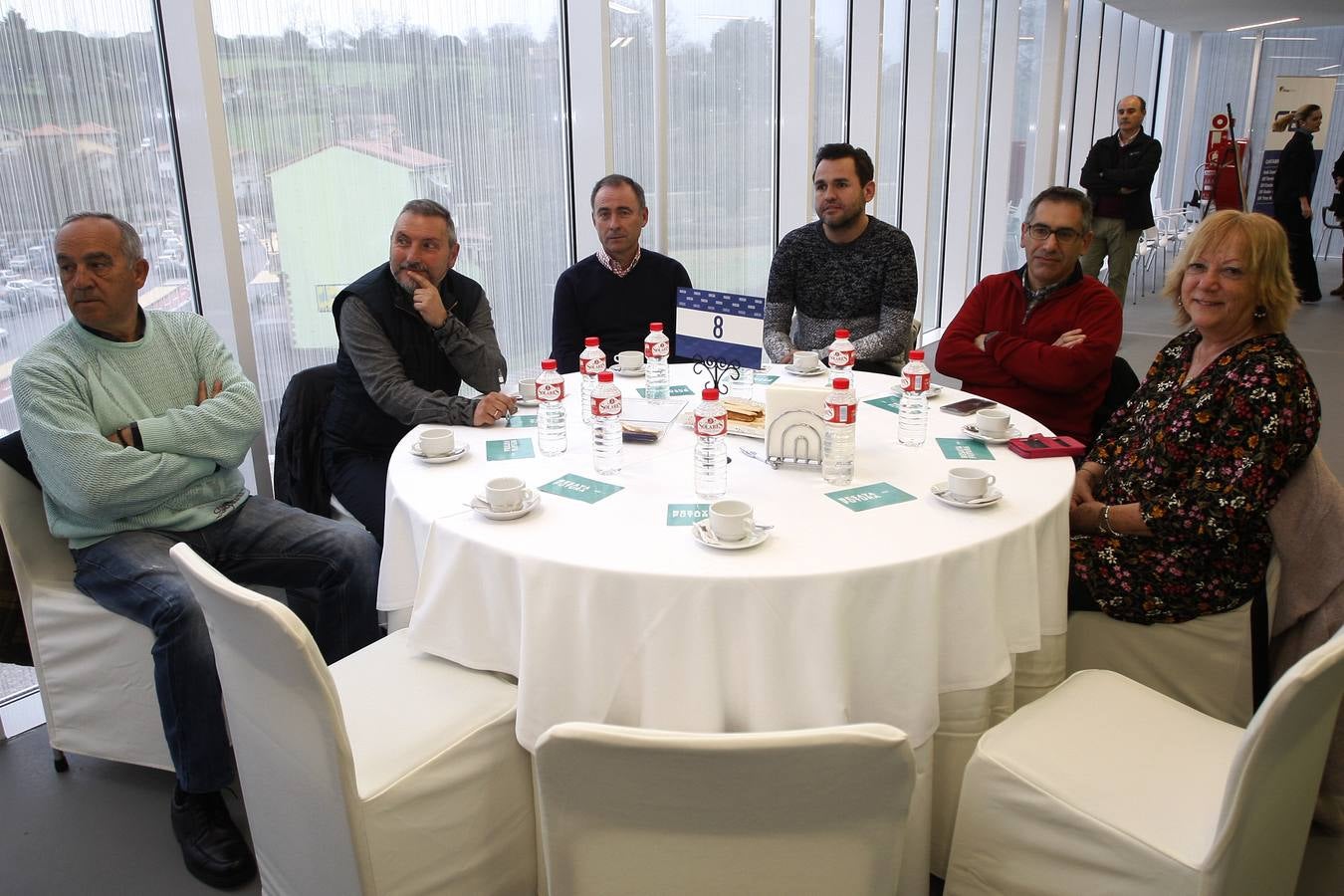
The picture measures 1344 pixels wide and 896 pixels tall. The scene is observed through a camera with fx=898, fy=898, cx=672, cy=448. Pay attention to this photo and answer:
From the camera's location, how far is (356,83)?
12.4 feet

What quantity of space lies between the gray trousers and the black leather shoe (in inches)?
329

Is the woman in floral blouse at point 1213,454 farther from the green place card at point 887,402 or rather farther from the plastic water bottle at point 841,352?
the plastic water bottle at point 841,352

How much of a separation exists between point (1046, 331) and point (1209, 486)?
132cm

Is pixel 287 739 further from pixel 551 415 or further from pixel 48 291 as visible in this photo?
pixel 48 291

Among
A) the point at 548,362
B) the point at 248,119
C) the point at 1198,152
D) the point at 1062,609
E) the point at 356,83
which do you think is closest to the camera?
the point at 1062,609

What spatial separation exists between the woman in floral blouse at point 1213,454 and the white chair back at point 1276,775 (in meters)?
0.69

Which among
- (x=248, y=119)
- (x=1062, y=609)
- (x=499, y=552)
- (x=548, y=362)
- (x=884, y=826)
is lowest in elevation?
(x=1062, y=609)

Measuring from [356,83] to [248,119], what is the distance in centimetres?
54

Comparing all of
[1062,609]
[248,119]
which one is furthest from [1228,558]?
[248,119]

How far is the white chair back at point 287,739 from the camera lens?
1.48 metres

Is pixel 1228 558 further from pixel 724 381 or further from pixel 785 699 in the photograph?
pixel 724 381

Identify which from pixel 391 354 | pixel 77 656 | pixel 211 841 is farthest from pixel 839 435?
pixel 77 656

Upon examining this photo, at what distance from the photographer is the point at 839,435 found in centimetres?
219

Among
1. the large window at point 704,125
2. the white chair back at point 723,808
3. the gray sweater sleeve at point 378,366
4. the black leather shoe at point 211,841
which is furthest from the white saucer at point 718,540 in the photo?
the large window at point 704,125
